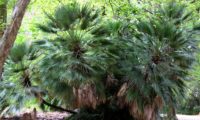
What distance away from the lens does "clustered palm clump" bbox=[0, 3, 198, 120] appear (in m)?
4.22

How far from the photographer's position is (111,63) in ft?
14.4

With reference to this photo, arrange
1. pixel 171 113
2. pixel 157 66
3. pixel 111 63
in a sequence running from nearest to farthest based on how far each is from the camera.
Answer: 1. pixel 157 66
2. pixel 111 63
3. pixel 171 113

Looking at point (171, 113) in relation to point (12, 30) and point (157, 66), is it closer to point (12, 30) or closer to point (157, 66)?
point (157, 66)

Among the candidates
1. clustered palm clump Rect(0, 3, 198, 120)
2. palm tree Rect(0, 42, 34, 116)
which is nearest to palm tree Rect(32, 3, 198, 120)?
clustered palm clump Rect(0, 3, 198, 120)

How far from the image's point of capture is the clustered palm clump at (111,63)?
4.22m

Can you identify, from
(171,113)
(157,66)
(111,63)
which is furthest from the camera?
(171,113)

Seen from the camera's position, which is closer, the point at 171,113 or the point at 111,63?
the point at 111,63

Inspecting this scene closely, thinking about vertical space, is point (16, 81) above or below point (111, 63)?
below

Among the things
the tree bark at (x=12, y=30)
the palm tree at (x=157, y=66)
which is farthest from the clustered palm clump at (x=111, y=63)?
the tree bark at (x=12, y=30)

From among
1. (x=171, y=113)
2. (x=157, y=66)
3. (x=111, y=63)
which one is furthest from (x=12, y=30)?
(x=171, y=113)

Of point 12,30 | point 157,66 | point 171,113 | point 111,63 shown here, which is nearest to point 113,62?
point 111,63

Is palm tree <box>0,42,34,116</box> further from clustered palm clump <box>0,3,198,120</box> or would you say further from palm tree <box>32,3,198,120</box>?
palm tree <box>32,3,198,120</box>

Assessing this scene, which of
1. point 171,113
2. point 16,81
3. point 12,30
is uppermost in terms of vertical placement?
point 12,30

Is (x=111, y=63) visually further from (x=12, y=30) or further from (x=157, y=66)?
(x=12, y=30)
